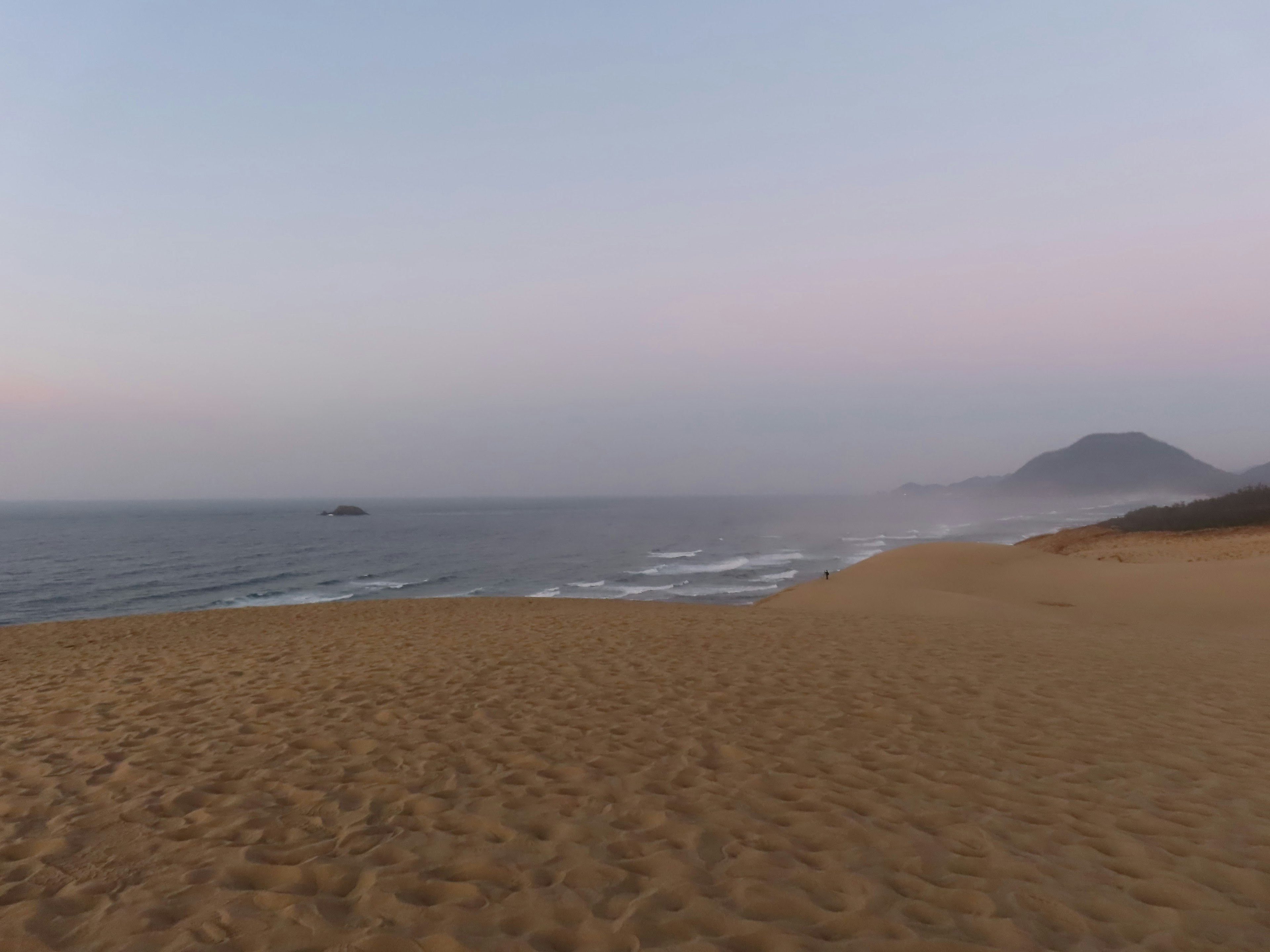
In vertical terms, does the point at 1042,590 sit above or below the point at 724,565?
above

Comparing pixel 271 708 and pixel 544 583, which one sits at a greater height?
pixel 271 708

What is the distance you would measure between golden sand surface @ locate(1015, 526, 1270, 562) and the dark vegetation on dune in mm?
785

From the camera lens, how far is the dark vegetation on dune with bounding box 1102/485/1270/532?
116 feet

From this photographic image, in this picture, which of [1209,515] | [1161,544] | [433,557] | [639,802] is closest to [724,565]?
[1161,544]

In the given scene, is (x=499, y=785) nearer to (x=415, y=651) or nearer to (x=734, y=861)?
(x=734, y=861)

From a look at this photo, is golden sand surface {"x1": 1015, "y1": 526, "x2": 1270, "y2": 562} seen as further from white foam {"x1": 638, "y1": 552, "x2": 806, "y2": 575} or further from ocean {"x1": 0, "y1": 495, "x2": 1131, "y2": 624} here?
white foam {"x1": 638, "y1": 552, "x2": 806, "y2": 575}

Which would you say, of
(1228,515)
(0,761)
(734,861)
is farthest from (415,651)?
(1228,515)

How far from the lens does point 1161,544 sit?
34.3m

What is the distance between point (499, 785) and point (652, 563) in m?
52.0

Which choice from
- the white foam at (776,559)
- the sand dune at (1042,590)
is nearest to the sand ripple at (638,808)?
the sand dune at (1042,590)

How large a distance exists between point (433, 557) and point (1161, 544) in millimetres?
59349

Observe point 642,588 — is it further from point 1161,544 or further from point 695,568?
point 1161,544

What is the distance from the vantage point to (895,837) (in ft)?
13.4

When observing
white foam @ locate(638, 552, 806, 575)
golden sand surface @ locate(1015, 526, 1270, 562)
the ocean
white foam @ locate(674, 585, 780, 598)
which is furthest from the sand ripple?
white foam @ locate(638, 552, 806, 575)
